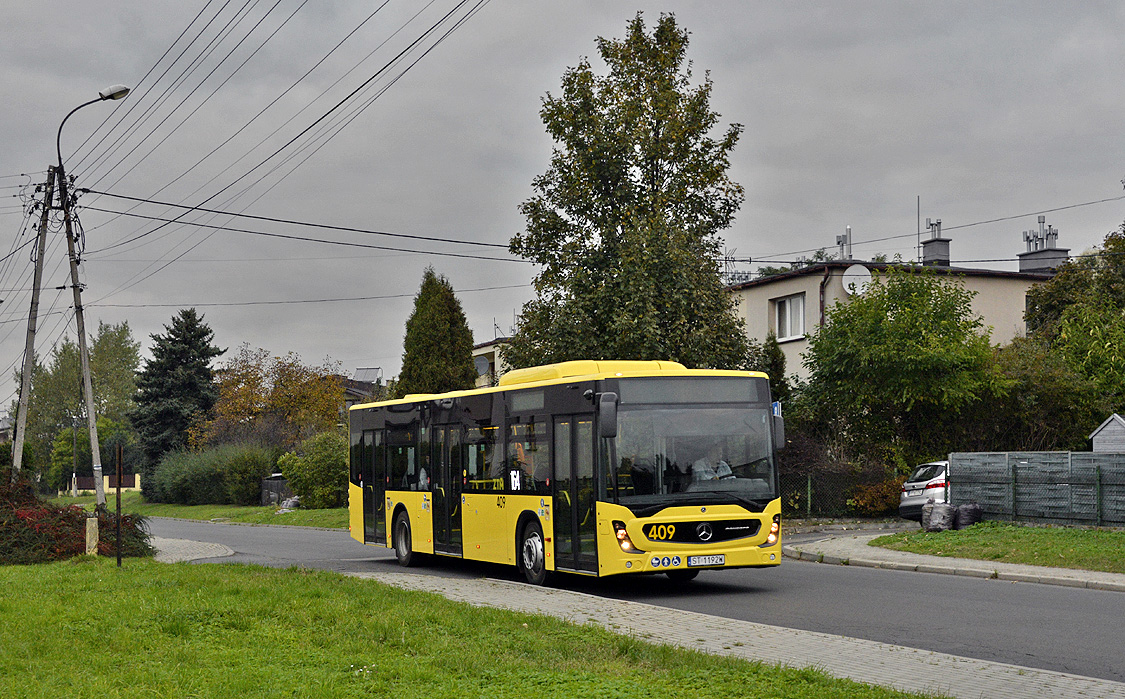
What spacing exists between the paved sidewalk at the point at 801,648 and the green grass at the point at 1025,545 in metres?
7.89

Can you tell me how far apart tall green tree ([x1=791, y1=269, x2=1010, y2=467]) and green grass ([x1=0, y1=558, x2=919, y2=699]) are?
19.4m

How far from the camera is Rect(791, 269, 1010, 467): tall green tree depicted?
2988cm

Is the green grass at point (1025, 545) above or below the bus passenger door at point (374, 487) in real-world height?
below

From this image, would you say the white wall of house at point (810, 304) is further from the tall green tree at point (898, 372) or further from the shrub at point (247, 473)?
the shrub at point (247, 473)

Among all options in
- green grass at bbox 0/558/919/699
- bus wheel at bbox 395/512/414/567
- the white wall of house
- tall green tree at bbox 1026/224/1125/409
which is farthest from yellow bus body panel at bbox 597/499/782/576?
the white wall of house

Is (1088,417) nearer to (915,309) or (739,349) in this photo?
(915,309)

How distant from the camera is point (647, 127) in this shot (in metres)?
26.8

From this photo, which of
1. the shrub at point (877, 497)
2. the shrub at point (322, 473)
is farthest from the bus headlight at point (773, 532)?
the shrub at point (322, 473)

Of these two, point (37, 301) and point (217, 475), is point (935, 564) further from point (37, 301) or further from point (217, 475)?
point (217, 475)

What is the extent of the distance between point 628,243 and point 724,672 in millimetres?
17947

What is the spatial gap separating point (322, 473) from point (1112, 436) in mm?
28118

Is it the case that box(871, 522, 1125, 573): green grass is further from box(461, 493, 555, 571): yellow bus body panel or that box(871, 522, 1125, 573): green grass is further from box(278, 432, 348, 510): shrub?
box(278, 432, 348, 510): shrub

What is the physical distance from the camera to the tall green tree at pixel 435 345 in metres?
43.4

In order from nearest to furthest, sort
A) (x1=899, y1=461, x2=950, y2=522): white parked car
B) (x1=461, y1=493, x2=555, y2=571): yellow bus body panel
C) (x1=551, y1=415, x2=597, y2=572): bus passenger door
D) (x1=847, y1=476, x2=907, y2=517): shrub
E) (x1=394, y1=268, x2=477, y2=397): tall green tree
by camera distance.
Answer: (x1=551, y1=415, x2=597, y2=572): bus passenger door → (x1=461, y1=493, x2=555, y2=571): yellow bus body panel → (x1=899, y1=461, x2=950, y2=522): white parked car → (x1=847, y1=476, x2=907, y2=517): shrub → (x1=394, y1=268, x2=477, y2=397): tall green tree
